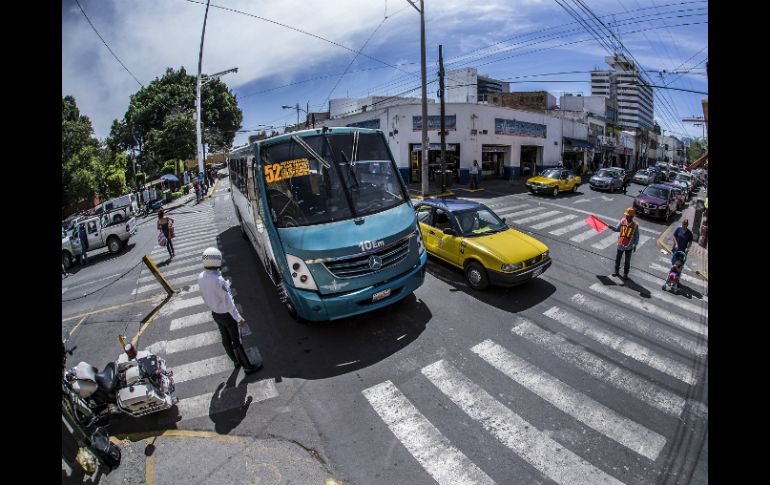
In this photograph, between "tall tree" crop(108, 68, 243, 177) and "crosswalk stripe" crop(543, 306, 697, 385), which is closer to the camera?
"crosswalk stripe" crop(543, 306, 697, 385)

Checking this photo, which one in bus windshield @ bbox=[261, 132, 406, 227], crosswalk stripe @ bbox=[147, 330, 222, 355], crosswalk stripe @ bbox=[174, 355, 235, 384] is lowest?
crosswalk stripe @ bbox=[174, 355, 235, 384]

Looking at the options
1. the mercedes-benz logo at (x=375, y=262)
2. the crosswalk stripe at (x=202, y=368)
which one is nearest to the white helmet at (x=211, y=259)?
the crosswalk stripe at (x=202, y=368)

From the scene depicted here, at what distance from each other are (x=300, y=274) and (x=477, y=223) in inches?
190

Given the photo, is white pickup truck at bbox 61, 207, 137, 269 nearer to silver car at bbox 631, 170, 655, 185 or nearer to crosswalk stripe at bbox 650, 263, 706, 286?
crosswalk stripe at bbox 650, 263, 706, 286

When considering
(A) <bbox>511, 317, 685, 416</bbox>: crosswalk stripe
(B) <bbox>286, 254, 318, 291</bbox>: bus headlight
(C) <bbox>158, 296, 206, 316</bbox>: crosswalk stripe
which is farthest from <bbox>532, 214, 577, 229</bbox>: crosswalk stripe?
(C) <bbox>158, 296, 206, 316</bbox>: crosswalk stripe

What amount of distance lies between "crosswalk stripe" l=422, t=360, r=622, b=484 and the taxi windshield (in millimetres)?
3962

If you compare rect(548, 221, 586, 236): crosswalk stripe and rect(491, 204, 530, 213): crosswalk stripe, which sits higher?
rect(491, 204, 530, 213): crosswalk stripe

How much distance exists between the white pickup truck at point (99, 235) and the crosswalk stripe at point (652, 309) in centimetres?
1714

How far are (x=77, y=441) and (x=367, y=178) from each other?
17.3 ft

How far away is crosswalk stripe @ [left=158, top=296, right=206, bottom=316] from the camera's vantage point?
26.0 feet

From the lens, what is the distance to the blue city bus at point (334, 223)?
5.85 metres

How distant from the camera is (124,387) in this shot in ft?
14.8

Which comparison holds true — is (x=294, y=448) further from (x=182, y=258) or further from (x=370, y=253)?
(x=182, y=258)

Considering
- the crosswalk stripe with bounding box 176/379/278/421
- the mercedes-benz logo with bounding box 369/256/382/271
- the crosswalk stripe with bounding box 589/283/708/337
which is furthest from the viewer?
the crosswalk stripe with bounding box 589/283/708/337
